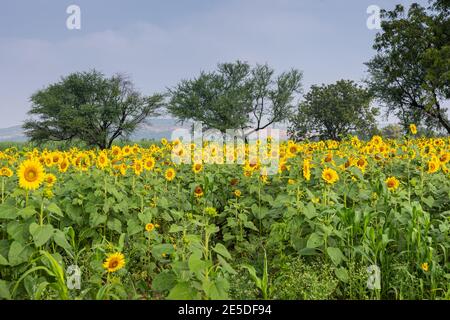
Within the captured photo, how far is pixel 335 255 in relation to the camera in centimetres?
377

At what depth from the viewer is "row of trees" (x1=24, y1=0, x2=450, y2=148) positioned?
1314 inches

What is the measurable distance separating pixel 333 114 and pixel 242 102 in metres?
9.35

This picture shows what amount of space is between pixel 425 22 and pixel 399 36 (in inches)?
71.7

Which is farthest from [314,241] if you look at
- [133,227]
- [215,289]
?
[133,227]

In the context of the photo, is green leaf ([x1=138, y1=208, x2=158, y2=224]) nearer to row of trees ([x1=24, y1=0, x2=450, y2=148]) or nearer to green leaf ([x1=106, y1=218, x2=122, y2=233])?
green leaf ([x1=106, y1=218, x2=122, y2=233])

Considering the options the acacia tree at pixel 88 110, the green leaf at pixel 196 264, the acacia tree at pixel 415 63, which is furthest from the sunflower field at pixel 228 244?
the acacia tree at pixel 88 110

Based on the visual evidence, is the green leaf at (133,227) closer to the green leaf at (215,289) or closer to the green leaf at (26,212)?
the green leaf at (26,212)

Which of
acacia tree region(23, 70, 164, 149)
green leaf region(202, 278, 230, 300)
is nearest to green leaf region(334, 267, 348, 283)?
green leaf region(202, 278, 230, 300)

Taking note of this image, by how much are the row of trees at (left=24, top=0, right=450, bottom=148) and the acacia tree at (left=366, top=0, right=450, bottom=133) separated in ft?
0.27

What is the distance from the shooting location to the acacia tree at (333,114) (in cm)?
4419

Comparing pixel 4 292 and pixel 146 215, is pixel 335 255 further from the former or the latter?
pixel 4 292
